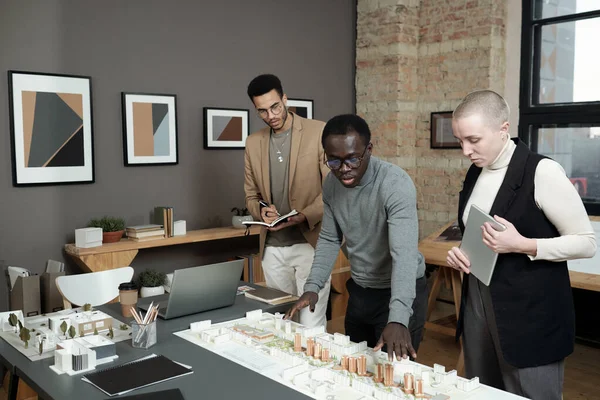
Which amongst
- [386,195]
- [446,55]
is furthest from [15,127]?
[446,55]

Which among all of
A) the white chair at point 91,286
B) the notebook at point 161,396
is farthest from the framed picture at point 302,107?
the notebook at point 161,396

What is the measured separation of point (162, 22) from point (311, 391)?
3.81 metres

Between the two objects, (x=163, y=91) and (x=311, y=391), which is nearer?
(x=311, y=391)

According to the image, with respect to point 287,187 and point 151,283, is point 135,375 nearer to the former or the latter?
point 287,187

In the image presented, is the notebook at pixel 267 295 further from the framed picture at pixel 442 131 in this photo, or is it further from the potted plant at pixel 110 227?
the framed picture at pixel 442 131

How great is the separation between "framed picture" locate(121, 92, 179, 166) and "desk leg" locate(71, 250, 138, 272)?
80 cm

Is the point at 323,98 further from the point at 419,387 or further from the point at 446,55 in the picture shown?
the point at 419,387

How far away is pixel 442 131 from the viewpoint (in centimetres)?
585

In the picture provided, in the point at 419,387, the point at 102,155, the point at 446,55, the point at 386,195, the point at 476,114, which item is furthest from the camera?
the point at 446,55

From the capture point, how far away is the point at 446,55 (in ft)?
18.9

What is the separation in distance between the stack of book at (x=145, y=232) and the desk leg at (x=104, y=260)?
0.15 meters

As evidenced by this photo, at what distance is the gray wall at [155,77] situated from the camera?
4090 mm

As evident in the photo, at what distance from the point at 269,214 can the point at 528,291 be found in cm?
162

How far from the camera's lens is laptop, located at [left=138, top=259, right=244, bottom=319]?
2453mm
